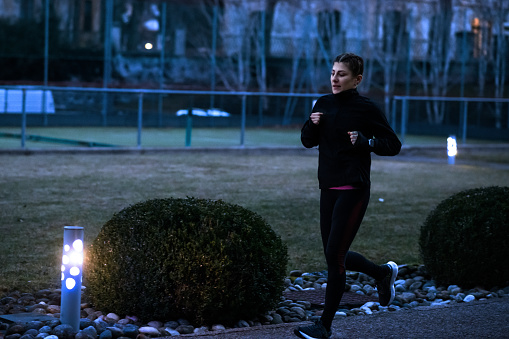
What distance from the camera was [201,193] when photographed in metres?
14.4

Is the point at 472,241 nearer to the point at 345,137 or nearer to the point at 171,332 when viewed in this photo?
the point at 345,137

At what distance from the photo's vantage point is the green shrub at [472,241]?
739 cm

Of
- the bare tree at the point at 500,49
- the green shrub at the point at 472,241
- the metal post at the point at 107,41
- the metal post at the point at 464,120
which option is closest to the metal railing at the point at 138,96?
the metal post at the point at 464,120

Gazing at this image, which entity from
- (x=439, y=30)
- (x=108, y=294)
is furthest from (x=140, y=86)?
(x=108, y=294)

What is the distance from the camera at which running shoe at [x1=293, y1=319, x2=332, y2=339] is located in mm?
5434

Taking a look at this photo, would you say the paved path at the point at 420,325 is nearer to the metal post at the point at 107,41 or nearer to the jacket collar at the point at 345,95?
the jacket collar at the point at 345,95

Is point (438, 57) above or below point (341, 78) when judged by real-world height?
above

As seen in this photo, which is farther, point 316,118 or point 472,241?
point 472,241

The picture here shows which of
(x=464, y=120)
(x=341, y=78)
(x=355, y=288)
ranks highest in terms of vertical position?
(x=341, y=78)

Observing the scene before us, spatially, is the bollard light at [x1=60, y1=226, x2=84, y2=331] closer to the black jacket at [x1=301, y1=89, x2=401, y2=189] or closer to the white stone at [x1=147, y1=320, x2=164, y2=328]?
the white stone at [x1=147, y1=320, x2=164, y2=328]

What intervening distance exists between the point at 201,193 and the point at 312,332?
9.08 m

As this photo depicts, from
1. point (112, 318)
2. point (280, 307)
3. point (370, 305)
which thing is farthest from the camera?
point (370, 305)

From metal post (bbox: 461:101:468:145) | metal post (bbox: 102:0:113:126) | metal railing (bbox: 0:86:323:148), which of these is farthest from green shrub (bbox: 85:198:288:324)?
metal post (bbox: 102:0:113:126)

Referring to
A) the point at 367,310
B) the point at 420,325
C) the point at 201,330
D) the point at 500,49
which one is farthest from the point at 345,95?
the point at 500,49
